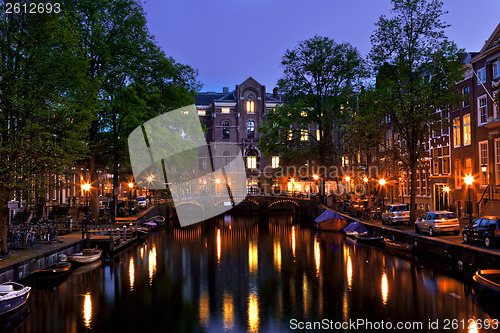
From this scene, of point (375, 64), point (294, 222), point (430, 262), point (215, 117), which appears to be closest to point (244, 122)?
point (215, 117)

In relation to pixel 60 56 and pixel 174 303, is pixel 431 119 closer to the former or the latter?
pixel 174 303

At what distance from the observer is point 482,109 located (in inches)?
1468

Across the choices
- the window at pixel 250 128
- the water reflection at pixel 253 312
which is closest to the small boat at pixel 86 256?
the water reflection at pixel 253 312

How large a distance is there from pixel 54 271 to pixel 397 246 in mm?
21276

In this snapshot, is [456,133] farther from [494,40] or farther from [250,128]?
[250,128]

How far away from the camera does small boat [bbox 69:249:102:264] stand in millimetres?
25811

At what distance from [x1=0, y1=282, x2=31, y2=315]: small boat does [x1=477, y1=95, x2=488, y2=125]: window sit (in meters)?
35.6

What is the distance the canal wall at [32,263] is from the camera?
63.8ft

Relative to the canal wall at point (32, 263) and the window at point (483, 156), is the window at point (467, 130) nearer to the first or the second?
the window at point (483, 156)

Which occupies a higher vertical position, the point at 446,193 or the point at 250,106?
the point at 250,106

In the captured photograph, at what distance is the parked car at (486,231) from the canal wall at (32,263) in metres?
22.7

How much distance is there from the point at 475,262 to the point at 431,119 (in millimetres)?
13395

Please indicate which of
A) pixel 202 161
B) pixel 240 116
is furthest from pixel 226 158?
pixel 240 116

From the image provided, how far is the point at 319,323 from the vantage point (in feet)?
53.2
